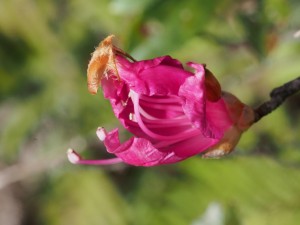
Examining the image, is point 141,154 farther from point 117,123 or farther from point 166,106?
point 117,123

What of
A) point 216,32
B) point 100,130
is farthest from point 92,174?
point 100,130

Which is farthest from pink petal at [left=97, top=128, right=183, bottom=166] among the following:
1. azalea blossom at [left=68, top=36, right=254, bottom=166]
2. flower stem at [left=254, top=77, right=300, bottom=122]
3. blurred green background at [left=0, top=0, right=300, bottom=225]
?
blurred green background at [left=0, top=0, right=300, bottom=225]

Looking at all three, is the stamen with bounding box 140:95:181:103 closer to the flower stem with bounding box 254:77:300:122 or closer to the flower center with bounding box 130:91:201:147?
the flower center with bounding box 130:91:201:147

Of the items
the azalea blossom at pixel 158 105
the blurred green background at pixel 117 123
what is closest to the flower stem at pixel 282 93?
the azalea blossom at pixel 158 105

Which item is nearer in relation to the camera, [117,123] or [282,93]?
[282,93]

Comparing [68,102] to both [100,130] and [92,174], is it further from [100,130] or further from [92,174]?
[100,130]

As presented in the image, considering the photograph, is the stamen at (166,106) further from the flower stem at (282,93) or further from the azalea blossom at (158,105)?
the flower stem at (282,93)

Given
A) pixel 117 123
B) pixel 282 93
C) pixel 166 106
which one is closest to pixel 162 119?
pixel 166 106
